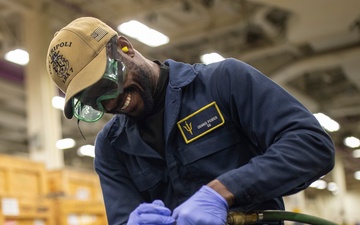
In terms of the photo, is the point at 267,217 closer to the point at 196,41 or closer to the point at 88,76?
the point at 88,76

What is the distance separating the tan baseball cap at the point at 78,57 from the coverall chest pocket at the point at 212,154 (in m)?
0.45

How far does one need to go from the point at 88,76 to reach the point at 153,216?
1.76ft

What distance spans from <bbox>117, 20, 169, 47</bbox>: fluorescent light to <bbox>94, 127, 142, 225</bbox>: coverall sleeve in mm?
6214

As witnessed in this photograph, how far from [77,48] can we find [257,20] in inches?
316

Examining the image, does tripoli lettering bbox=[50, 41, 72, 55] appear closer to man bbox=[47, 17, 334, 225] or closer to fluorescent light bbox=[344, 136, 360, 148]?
man bbox=[47, 17, 334, 225]

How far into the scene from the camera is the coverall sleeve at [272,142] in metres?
1.77

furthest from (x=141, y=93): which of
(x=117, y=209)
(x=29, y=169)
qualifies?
(x=29, y=169)

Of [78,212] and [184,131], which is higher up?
Answer: [78,212]

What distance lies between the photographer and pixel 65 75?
196 centimetres

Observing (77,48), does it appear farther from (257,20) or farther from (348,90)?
(348,90)

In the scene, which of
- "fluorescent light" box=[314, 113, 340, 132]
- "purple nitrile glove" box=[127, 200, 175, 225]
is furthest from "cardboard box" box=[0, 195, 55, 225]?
"fluorescent light" box=[314, 113, 340, 132]

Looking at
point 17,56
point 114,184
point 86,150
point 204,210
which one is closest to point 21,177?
point 17,56

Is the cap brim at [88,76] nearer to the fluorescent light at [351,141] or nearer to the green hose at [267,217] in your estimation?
the green hose at [267,217]

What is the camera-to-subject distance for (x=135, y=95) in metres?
2.04
